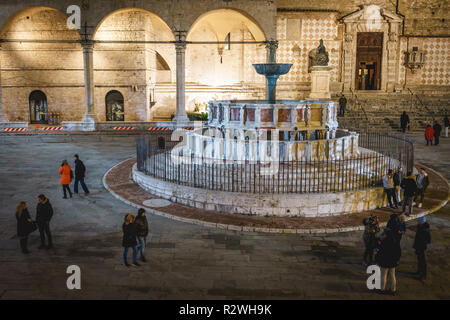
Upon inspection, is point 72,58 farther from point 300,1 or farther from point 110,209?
point 110,209

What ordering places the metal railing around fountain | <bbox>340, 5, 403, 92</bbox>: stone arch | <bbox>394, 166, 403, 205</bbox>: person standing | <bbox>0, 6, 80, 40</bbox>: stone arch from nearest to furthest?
the metal railing around fountain → <bbox>394, 166, 403, 205</bbox>: person standing → <bbox>0, 6, 80, 40</bbox>: stone arch → <bbox>340, 5, 403, 92</bbox>: stone arch

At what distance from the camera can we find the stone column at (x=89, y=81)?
22.8 m

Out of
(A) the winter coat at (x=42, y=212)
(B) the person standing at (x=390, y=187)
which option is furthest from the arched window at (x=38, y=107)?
(B) the person standing at (x=390, y=187)

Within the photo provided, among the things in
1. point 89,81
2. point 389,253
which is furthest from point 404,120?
point 389,253

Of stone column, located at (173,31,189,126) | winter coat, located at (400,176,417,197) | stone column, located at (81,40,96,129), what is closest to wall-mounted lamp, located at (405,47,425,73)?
stone column, located at (173,31,189,126)

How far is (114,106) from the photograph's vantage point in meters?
26.6

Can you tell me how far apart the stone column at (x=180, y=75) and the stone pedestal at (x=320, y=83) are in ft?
25.0

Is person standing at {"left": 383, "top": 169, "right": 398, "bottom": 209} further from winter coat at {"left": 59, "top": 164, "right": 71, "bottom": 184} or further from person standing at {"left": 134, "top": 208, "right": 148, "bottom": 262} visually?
winter coat at {"left": 59, "top": 164, "right": 71, "bottom": 184}

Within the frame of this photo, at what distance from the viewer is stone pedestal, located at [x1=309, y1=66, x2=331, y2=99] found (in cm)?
2452

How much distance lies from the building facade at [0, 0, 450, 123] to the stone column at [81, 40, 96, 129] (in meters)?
2.20

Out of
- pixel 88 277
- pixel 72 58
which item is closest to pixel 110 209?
pixel 88 277

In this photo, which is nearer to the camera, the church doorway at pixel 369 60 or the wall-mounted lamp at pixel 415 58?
the wall-mounted lamp at pixel 415 58

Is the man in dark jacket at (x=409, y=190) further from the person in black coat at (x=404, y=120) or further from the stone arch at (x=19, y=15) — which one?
the stone arch at (x=19, y=15)

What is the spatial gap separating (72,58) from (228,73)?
984 cm
